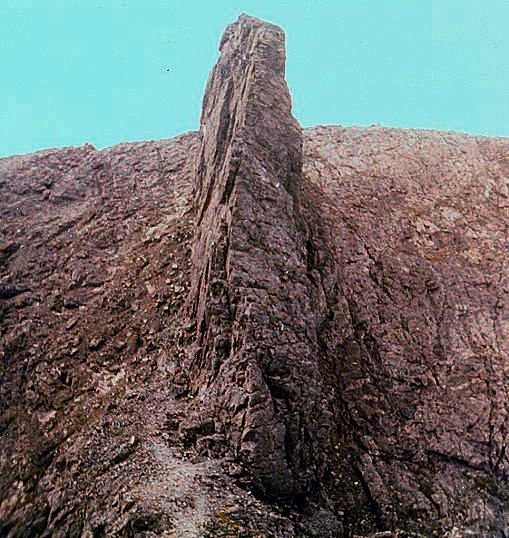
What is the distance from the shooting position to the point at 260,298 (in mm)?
20859

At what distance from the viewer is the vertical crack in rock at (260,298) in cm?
1900

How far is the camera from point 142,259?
2667cm

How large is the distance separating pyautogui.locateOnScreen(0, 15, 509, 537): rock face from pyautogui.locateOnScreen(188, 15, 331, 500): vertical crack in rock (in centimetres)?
8

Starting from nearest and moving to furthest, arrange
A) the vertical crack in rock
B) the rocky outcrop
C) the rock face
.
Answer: the rock face, the vertical crack in rock, the rocky outcrop

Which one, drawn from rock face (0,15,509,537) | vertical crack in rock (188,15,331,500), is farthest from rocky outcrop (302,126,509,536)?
vertical crack in rock (188,15,331,500)

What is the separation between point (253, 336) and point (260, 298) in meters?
1.42

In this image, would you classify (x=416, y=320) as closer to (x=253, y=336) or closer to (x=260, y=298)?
(x=260, y=298)

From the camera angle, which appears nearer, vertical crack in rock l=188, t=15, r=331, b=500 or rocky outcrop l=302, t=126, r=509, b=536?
vertical crack in rock l=188, t=15, r=331, b=500

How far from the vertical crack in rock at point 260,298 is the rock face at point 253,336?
8 centimetres

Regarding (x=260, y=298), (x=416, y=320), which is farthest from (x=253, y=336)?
(x=416, y=320)

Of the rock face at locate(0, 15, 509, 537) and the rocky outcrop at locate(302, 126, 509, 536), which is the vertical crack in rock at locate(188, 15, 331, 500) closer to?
the rock face at locate(0, 15, 509, 537)

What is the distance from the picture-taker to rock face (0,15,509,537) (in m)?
18.9

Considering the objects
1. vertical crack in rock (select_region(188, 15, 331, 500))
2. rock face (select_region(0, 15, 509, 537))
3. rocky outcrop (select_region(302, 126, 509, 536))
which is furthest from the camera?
rocky outcrop (select_region(302, 126, 509, 536))

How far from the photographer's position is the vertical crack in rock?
1900cm
